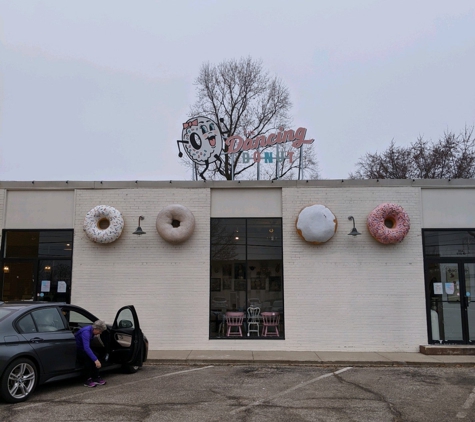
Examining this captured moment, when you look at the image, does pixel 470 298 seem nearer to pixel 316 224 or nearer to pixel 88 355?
pixel 316 224

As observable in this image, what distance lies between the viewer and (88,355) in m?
8.52

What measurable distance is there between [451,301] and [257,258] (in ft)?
17.0

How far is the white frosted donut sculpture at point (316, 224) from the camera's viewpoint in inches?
509

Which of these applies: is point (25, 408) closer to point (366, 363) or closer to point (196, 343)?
point (196, 343)

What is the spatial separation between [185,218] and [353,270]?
15.2 ft

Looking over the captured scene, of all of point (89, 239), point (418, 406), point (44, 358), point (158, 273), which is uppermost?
point (89, 239)

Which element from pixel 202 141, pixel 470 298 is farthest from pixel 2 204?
pixel 470 298

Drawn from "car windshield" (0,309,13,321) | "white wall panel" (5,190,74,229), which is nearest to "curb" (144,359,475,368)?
"car windshield" (0,309,13,321)

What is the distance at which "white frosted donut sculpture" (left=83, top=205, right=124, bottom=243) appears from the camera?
13070 millimetres

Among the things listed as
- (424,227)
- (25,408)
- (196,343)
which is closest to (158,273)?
(196,343)

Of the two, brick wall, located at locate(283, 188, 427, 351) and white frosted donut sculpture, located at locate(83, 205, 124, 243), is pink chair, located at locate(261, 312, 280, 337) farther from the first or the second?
white frosted donut sculpture, located at locate(83, 205, 124, 243)

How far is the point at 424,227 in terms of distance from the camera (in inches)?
525

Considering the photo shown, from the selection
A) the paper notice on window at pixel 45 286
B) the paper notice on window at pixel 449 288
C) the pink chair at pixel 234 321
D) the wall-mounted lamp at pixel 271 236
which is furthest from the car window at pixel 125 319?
the paper notice on window at pixel 449 288

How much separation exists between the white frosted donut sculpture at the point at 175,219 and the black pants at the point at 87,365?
487cm
